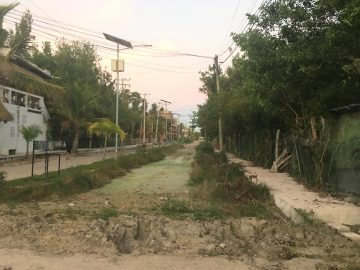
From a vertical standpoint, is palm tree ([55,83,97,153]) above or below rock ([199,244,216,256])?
above

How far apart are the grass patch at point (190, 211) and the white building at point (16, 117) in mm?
24169

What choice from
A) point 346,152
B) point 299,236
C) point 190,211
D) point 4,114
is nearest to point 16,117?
point 4,114

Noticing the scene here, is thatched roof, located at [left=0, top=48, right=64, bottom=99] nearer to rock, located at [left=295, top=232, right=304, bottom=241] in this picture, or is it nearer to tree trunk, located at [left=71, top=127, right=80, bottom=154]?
rock, located at [left=295, top=232, right=304, bottom=241]

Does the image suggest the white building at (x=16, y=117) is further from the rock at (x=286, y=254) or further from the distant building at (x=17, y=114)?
the rock at (x=286, y=254)

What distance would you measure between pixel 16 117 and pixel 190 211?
105 feet

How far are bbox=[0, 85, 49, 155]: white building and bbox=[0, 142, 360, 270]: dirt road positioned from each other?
81.8ft

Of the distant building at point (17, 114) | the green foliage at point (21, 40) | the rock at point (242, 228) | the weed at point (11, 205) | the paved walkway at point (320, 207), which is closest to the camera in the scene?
the rock at point (242, 228)

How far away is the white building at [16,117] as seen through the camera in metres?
37.6

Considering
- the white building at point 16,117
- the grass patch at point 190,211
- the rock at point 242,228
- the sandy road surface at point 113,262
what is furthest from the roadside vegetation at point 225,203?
the white building at point 16,117

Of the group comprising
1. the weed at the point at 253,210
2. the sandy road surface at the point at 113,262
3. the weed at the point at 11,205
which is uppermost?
the weed at the point at 253,210

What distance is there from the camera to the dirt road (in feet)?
25.3

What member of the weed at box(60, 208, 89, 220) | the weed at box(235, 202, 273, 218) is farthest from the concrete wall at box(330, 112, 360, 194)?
the weed at box(60, 208, 89, 220)

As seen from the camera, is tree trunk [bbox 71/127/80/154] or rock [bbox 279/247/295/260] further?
tree trunk [bbox 71/127/80/154]

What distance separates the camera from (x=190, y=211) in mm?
11539
